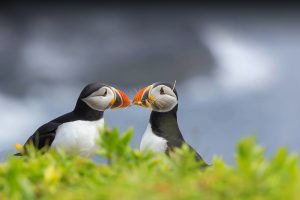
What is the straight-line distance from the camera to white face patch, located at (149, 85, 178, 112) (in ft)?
26.8

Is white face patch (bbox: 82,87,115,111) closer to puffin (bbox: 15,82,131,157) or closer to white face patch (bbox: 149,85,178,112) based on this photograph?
puffin (bbox: 15,82,131,157)

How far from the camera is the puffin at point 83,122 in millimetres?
7582

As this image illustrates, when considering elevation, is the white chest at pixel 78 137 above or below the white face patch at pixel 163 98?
below

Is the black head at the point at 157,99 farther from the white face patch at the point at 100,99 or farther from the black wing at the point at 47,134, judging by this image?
the black wing at the point at 47,134

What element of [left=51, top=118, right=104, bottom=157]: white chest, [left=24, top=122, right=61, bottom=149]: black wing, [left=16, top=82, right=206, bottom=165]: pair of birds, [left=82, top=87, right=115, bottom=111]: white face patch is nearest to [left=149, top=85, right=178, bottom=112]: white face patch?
[left=16, top=82, right=206, bottom=165]: pair of birds

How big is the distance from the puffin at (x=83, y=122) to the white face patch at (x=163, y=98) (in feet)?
1.34

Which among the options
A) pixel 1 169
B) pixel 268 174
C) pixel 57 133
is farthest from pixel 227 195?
pixel 57 133

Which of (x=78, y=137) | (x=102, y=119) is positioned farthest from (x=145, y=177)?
(x=102, y=119)

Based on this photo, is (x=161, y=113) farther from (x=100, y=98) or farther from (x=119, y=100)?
(x=100, y=98)

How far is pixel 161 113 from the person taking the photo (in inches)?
320

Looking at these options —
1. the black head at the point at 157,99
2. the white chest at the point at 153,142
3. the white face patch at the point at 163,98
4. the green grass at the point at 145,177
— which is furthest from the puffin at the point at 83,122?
the green grass at the point at 145,177

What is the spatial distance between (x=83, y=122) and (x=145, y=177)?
4.79m

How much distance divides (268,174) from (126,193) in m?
0.83

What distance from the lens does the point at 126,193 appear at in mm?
2512
